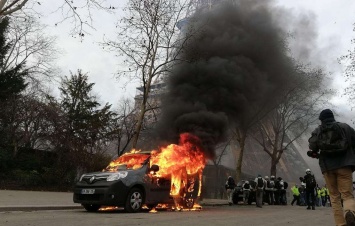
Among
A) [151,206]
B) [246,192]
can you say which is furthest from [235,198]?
[151,206]

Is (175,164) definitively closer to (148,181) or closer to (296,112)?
(148,181)

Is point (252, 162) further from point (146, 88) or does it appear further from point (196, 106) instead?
point (196, 106)

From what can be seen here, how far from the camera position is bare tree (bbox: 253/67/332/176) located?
2833cm

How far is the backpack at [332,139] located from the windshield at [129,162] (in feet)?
19.7

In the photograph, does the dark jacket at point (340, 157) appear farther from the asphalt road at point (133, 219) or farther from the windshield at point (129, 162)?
the windshield at point (129, 162)

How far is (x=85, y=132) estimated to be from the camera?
80.7 ft

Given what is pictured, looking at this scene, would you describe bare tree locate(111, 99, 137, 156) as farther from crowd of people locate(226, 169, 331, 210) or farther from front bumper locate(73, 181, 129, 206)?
front bumper locate(73, 181, 129, 206)

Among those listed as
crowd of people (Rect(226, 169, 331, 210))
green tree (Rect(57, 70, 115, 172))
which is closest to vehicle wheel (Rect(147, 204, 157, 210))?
crowd of people (Rect(226, 169, 331, 210))

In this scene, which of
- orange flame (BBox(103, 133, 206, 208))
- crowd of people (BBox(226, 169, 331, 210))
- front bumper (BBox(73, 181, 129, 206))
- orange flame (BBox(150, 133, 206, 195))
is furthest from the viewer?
crowd of people (BBox(226, 169, 331, 210))

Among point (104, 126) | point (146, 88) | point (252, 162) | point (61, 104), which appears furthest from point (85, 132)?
point (252, 162)

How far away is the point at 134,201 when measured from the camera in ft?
32.7

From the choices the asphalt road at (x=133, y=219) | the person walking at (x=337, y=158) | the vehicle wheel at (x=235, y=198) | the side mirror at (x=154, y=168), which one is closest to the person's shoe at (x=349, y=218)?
the person walking at (x=337, y=158)

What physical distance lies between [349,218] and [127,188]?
6.06 meters

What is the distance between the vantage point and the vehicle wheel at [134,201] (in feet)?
32.2
